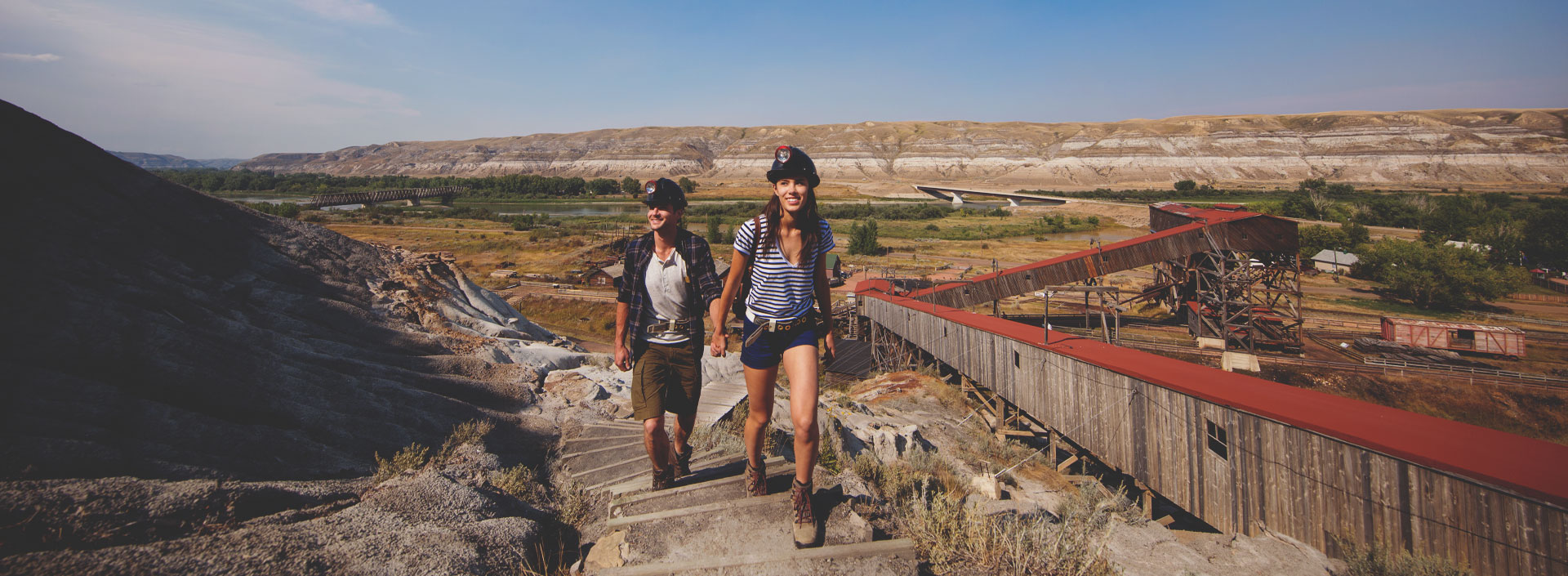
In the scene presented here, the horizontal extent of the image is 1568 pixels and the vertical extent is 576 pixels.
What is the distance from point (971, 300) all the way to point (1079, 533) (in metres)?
19.8

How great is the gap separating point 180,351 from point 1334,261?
58.4 meters

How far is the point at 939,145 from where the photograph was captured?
161750 millimetres

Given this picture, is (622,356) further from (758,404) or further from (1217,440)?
(1217,440)

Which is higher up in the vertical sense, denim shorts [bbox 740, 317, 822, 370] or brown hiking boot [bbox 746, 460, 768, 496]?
denim shorts [bbox 740, 317, 822, 370]

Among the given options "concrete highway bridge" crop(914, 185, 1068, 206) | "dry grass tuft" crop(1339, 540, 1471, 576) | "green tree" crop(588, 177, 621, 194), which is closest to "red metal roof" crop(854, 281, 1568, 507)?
"dry grass tuft" crop(1339, 540, 1471, 576)

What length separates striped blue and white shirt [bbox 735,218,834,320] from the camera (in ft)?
11.2

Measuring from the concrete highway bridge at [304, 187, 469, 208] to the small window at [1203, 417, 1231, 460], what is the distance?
100.0m

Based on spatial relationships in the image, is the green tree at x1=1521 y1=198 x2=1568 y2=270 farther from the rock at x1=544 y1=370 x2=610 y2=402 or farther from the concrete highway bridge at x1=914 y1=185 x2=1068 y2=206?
the rock at x1=544 y1=370 x2=610 y2=402

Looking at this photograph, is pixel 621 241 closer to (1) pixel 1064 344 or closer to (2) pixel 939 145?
(1) pixel 1064 344

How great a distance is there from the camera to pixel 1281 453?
23.0ft

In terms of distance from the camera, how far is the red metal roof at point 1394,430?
209 inches

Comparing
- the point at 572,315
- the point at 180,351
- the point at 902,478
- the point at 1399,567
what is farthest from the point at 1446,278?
the point at 180,351

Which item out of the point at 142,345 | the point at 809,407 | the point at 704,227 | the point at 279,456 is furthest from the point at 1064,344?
the point at 704,227

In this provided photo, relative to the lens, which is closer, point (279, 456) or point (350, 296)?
point (279, 456)
